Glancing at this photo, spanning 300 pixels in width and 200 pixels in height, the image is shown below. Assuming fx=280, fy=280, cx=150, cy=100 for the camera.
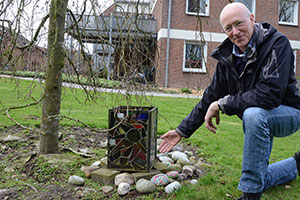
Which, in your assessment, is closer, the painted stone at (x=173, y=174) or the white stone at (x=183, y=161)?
the painted stone at (x=173, y=174)

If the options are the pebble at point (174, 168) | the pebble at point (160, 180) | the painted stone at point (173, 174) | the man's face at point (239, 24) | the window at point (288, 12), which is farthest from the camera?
the window at point (288, 12)

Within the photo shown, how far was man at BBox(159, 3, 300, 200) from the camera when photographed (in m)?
1.72

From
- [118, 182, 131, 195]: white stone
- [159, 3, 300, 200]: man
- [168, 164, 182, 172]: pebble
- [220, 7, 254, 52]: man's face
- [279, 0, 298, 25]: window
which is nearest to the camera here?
[159, 3, 300, 200]: man

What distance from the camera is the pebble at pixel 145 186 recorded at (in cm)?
212

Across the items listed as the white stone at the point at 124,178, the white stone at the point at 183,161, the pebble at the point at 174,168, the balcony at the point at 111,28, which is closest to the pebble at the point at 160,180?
the white stone at the point at 124,178

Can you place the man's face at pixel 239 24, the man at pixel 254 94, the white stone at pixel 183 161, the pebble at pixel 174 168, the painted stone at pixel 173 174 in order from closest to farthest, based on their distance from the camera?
the man at pixel 254 94
the man's face at pixel 239 24
the painted stone at pixel 173 174
the pebble at pixel 174 168
the white stone at pixel 183 161

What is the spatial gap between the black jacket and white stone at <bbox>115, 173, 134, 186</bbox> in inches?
21.7

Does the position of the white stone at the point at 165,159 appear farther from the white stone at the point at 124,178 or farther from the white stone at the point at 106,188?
the white stone at the point at 106,188

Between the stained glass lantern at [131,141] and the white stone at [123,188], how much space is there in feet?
0.92

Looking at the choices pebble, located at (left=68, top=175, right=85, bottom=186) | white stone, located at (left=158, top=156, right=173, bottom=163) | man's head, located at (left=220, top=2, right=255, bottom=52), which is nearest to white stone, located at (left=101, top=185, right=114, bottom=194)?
pebble, located at (left=68, top=175, right=85, bottom=186)

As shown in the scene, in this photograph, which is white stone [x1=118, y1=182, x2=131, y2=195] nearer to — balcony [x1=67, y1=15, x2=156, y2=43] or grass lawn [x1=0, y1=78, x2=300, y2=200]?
grass lawn [x1=0, y1=78, x2=300, y2=200]

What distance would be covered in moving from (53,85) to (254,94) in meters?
1.84

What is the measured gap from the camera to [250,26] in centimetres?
197

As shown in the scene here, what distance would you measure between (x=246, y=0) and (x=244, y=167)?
553 inches
